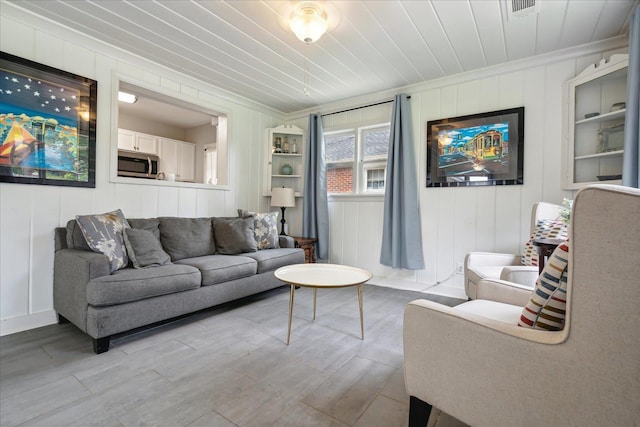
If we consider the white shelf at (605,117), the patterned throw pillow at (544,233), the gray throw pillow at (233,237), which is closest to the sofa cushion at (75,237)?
the gray throw pillow at (233,237)

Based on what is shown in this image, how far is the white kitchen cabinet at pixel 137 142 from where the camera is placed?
4907 millimetres

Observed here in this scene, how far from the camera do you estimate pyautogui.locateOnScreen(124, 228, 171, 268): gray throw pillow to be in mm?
2328

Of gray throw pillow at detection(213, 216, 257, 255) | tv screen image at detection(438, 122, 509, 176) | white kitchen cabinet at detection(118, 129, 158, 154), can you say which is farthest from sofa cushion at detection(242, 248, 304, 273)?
white kitchen cabinet at detection(118, 129, 158, 154)

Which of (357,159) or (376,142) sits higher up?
(376,142)

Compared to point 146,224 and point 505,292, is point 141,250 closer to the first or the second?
point 146,224

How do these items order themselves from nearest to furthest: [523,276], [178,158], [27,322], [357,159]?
[523,276], [27,322], [357,159], [178,158]

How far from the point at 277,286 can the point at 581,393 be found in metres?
2.71

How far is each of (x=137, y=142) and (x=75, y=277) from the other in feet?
12.3

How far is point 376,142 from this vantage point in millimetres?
3924

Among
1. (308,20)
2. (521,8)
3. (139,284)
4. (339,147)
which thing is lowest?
(139,284)

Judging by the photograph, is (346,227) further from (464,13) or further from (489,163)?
(464,13)

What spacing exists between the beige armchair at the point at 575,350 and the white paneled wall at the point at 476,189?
245cm

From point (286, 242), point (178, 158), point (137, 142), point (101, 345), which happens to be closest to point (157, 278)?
point (101, 345)

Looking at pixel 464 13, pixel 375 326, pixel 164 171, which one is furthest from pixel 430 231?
pixel 164 171
